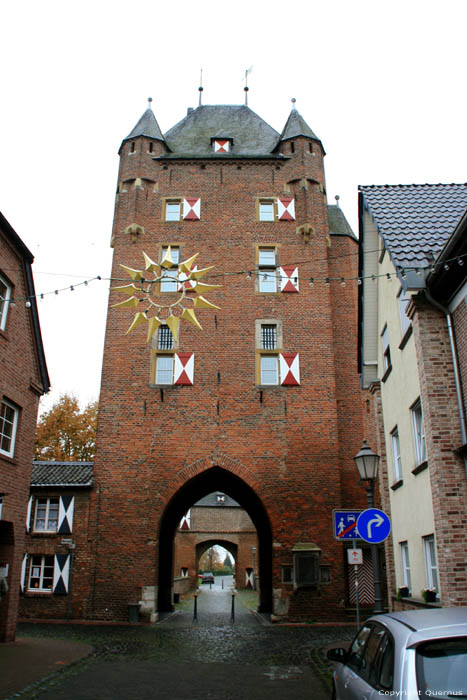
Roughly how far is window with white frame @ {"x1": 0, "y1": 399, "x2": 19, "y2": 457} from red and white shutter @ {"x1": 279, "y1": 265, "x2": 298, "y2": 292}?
1144 centimetres

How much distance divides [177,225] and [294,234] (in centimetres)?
451

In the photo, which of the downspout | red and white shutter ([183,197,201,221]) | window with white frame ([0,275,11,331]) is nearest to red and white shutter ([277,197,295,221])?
red and white shutter ([183,197,201,221])

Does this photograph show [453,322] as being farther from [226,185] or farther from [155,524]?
[226,185]

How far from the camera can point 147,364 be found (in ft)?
68.2

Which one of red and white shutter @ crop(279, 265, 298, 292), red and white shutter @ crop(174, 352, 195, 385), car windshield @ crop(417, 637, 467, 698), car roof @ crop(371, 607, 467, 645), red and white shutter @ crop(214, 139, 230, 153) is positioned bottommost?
car windshield @ crop(417, 637, 467, 698)

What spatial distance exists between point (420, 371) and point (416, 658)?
645 cm

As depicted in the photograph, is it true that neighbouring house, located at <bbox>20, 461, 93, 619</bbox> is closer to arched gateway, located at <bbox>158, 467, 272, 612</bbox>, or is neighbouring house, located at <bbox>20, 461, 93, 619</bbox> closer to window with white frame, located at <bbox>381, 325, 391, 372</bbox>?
arched gateway, located at <bbox>158, 467, 272, 612</bbox>

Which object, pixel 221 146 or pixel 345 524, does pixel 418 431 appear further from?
pixel 221 146

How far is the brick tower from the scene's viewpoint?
741 inches

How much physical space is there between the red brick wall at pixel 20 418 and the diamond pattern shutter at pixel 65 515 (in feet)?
19.4

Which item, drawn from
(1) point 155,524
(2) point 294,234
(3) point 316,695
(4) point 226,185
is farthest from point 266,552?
(3) point 316,695

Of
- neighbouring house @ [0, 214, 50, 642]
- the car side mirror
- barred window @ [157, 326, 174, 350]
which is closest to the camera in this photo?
the car side mirror

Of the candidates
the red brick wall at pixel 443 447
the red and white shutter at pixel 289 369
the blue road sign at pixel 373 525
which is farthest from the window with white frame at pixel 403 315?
the red and white shutter at pixel 289 369

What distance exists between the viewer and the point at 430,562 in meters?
9.87
